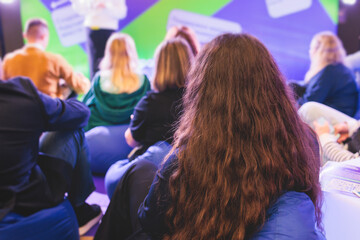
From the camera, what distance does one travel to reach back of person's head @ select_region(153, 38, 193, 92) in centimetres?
177

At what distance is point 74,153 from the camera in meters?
1.74

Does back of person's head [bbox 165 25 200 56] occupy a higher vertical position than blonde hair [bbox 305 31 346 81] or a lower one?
higher

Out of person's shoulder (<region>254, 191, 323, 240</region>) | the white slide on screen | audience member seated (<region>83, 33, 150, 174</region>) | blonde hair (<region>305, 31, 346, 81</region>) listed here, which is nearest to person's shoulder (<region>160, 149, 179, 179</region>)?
person's shoulder (<region>254, 191, 323, 240</region>)

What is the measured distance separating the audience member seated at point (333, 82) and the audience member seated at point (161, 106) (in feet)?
5.14

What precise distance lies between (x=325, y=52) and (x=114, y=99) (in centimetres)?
195

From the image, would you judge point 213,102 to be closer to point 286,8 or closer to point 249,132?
point 249,132

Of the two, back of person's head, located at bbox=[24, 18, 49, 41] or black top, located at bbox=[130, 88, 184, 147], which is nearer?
black top, located at bbox=[130, 88, 184, 147]

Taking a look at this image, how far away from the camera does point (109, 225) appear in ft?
3.96

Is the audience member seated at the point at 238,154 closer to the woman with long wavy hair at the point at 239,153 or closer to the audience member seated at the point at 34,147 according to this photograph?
the woman with long wavy hair at the point at 239,153

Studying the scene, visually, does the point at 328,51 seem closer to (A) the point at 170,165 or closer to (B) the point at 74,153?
(B) the point at 74,153

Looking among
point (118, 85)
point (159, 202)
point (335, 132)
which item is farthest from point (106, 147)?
point (159, 202)

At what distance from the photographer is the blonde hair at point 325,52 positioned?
2.93m

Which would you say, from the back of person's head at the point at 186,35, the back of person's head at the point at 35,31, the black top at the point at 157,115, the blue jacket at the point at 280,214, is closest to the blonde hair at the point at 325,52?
the back of person's head at the point at 186,35

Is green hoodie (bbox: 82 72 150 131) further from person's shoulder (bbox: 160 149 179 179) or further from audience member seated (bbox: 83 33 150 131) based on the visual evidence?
person's shoulder (bbox: 160 149 179 179)
